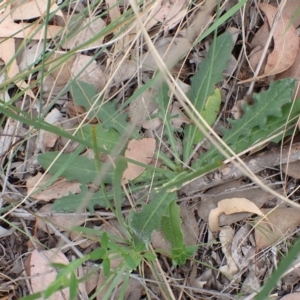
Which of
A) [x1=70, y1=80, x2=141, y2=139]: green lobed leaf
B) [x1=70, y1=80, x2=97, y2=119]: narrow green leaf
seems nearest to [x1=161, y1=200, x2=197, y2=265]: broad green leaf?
[x1=70, y1=80, x2=141, y2=139]: green lobed leaf

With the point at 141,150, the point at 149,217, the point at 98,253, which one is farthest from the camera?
the point at 141,150

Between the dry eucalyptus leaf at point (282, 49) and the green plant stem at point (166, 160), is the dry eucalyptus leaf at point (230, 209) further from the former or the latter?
the dry eucalyptus leaf at point (282, 49)

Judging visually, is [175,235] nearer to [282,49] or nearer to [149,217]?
[149,217]

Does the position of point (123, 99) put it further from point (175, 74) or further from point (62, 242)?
point (62, 242)

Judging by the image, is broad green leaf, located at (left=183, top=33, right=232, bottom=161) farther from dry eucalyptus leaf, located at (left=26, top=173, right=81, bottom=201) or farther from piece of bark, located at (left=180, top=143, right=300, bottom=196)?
dry eucalyptus leaf, located at (left=26, top=173, right=81, bottom=201)

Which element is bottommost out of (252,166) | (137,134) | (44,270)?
(44,270)

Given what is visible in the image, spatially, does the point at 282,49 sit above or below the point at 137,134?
above

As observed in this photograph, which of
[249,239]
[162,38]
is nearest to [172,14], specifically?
[162,38]

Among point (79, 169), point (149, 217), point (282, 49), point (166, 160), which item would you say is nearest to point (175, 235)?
point (149, 217)
